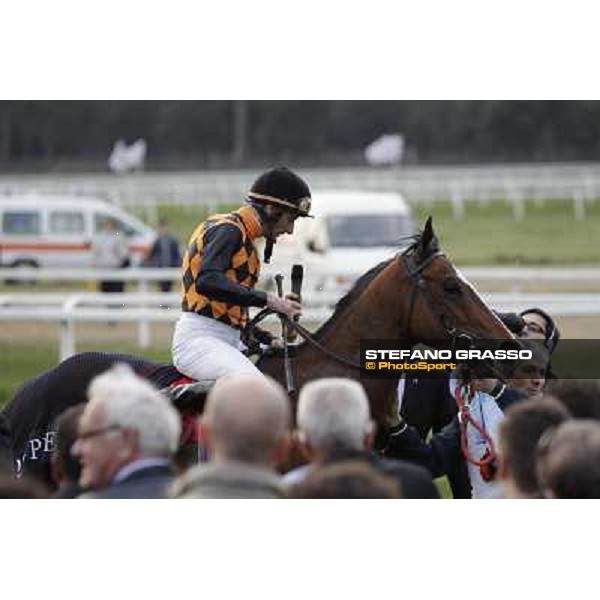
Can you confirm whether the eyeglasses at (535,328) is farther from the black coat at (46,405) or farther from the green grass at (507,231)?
the green grass at (507,231)

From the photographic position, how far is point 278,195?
7258 millimetres

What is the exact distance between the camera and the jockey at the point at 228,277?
7.05 m

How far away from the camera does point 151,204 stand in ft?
92.9

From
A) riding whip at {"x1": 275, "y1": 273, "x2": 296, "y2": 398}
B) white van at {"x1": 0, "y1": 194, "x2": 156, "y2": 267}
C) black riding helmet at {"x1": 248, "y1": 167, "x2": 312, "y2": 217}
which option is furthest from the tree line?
riding whip at {"x1": 275, "y1": 273, "x2": 296, "y2": 398}

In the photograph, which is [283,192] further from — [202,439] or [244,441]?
[244,441]

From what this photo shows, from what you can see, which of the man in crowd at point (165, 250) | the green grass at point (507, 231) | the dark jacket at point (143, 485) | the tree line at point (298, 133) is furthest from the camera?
the green grass at point (507, 231)

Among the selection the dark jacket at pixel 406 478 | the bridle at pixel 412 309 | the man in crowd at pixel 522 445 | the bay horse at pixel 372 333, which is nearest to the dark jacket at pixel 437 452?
the bay horse at pixel 372 333

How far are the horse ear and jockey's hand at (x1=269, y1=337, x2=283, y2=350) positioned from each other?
2.56ft

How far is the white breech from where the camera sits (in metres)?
7.10

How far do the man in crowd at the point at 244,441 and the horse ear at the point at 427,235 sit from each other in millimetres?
2380

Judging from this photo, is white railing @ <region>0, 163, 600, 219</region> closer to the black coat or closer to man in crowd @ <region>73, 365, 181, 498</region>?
the black coat

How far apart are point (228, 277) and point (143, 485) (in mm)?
2090

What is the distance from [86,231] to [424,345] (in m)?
17.3

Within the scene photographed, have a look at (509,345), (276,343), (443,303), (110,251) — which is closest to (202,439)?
(276,343)
